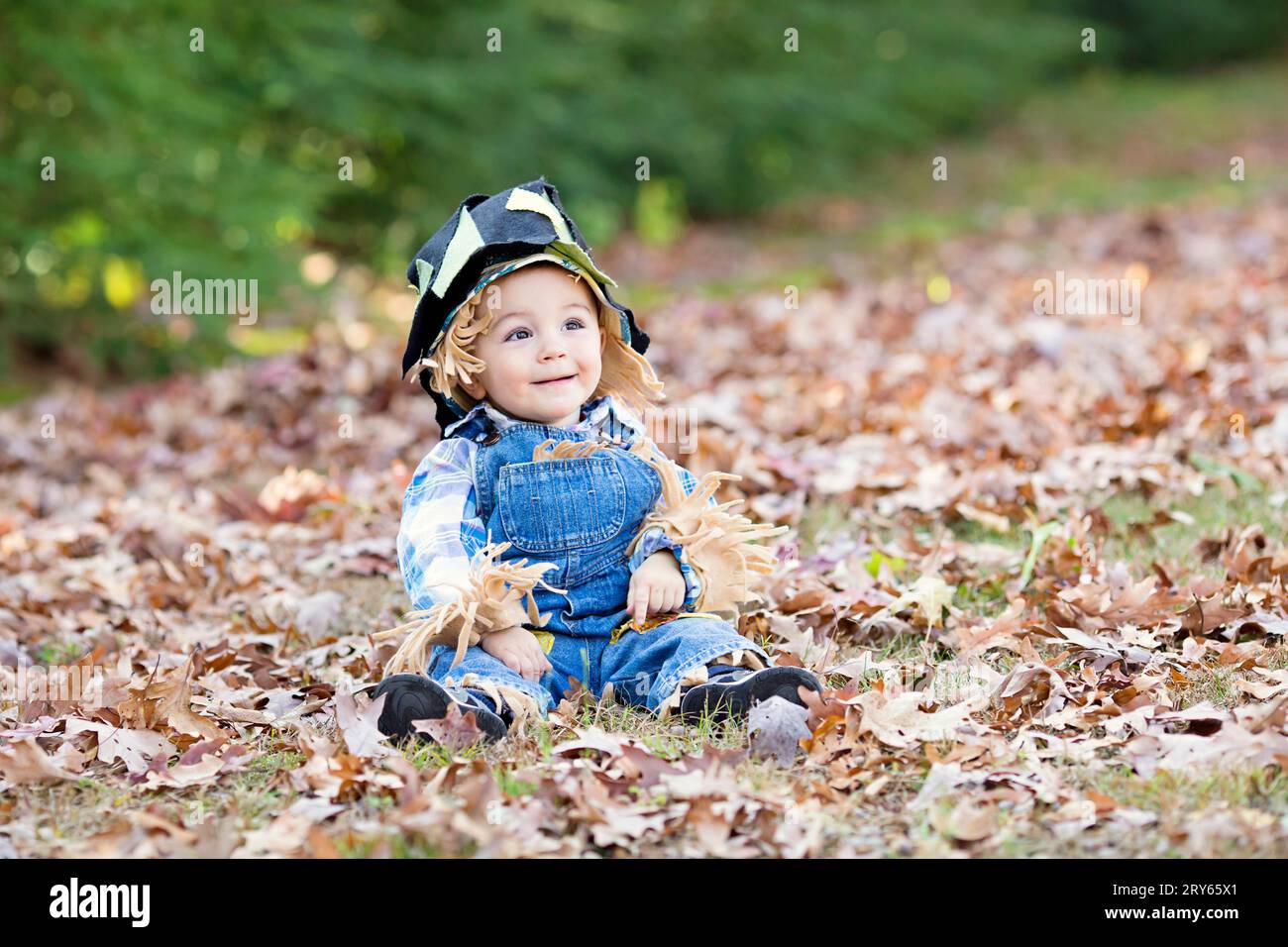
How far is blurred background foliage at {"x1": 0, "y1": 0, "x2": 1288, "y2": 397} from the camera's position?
8.72 metres

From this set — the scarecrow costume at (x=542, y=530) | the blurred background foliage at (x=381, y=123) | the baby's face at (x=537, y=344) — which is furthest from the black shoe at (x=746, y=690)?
the blurred background foliage at (x=381, y=123)

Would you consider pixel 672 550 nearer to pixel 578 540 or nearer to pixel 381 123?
pixel 578 540

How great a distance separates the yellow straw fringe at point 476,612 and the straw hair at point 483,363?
17.6 inches

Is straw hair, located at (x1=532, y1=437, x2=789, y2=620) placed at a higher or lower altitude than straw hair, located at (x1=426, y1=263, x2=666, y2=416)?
lower

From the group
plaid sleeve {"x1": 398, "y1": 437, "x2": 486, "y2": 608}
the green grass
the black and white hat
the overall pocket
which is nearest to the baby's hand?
the overall pocket

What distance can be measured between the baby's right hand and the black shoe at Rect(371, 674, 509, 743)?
20 centimetres

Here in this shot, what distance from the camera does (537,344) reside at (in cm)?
339

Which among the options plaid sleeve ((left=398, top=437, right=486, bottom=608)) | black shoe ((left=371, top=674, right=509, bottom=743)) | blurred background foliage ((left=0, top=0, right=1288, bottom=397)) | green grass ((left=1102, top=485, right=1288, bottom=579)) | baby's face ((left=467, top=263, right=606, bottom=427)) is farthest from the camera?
blurred background foliage ((left=0, top=0, right=1288, bottom=397))

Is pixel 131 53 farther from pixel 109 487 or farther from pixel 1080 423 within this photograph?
pixel 1080 423

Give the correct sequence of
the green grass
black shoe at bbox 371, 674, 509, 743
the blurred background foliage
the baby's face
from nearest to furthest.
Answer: black shoe at bbox 371, 674, 509, 743
the baby's face
the green grass
the blurred background foliage

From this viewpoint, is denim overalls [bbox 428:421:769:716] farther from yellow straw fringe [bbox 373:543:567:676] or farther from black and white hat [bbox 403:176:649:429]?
black and white hat [bbox 403:176:649:429]

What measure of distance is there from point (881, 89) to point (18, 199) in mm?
11129

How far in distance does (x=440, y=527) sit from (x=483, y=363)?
42cm
